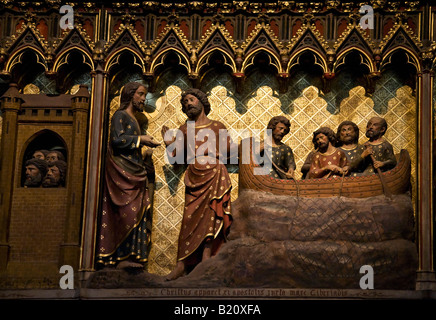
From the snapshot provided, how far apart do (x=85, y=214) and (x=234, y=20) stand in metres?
3.28

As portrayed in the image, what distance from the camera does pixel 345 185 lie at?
14.3m

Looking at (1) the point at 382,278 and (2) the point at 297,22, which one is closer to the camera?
(1) the point at 382,278

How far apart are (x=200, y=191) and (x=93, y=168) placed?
141cm

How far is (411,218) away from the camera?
14.1m

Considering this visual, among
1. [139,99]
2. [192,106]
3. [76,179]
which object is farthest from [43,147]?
[192,106]

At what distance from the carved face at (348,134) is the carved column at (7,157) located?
4.24 meters

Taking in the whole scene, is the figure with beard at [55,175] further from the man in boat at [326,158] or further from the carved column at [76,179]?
the man in boat at [326,158]

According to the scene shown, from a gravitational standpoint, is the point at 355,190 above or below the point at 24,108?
below

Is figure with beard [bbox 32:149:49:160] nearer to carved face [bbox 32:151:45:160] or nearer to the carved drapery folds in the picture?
carved face [bbox 32:151:45:160]

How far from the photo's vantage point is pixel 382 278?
13.9 metres

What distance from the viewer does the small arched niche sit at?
14773 millimetres
